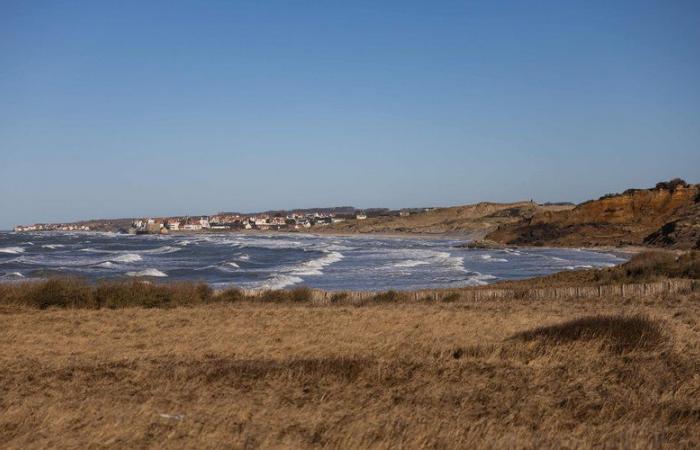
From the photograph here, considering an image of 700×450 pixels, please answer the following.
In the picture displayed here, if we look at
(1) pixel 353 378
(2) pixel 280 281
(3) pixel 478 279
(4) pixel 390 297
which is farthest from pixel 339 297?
(3) pixel 478 279

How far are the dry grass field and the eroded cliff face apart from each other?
203 feet

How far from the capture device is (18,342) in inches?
532

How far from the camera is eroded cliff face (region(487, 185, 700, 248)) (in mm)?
77375

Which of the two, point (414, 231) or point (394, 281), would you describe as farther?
point (414, 231)

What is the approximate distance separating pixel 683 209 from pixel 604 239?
8679 mm

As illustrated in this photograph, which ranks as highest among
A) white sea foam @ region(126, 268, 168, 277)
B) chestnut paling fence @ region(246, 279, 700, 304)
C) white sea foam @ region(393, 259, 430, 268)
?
chestnut paling fence @ region(246, 279, 700, 304)

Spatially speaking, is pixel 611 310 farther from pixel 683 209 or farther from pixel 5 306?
pixel 683 209

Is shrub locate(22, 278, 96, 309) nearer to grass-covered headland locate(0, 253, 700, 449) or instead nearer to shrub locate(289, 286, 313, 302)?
grass-covered headland locate(0, 253, 700, 449)

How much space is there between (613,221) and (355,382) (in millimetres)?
79913

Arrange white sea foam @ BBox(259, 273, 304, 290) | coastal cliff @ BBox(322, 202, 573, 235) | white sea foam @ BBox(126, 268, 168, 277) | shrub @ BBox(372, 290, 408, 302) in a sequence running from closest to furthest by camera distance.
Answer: shrub @ BBox(372, 290, 408, 302)
white sea foam @ BBox(259, 273, 304, 290)
white sea foam @ BBox(126, 268, 168, 277)
coastal cliff @ BBox(322, 202, 573, 235)

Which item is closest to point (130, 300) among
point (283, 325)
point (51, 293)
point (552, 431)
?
point (51, 293)

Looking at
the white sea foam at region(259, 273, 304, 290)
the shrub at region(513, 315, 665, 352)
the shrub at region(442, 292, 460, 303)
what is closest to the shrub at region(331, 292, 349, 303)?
the shrub at region(442, 292, 460, 303)

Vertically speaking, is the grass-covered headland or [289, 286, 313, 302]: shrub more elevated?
the grass-covered headland

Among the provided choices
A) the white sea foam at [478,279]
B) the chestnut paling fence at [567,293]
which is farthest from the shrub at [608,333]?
the white sea foam at [478,279]
